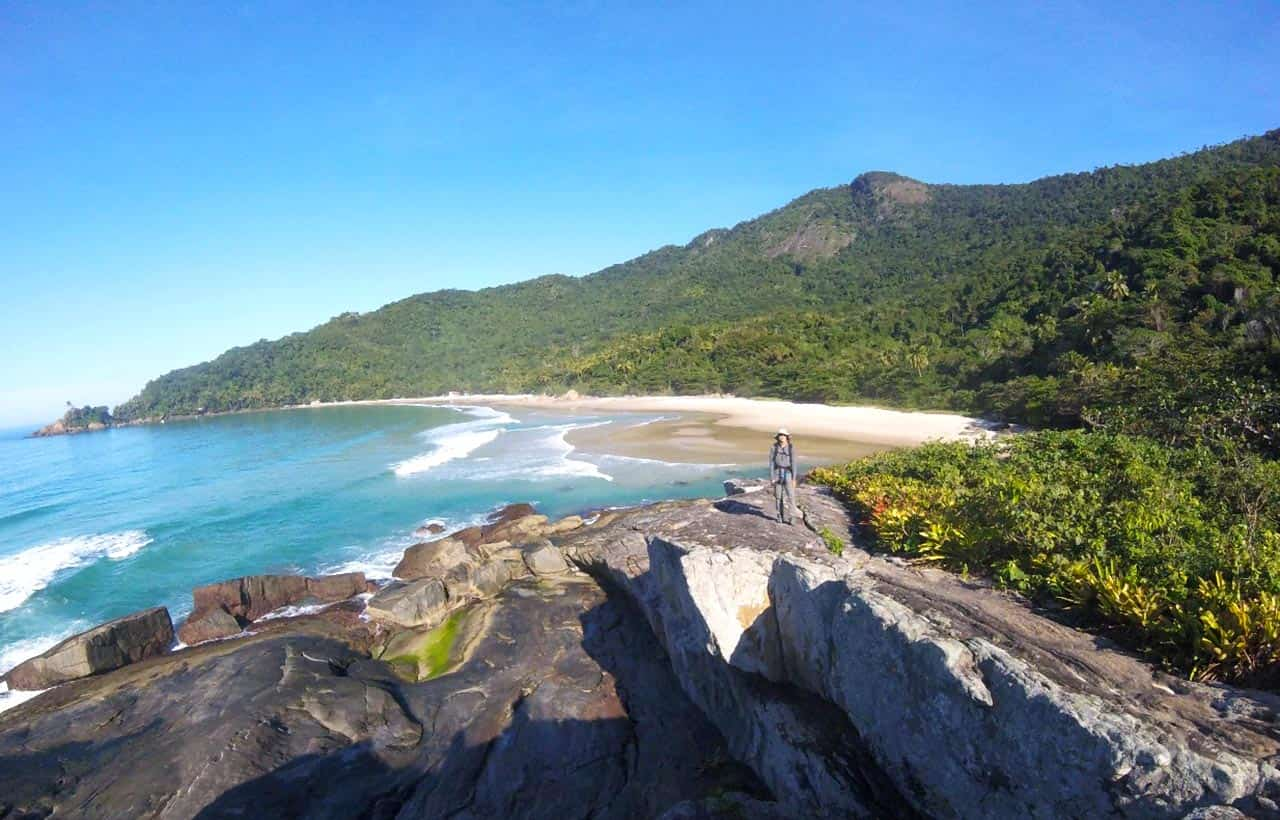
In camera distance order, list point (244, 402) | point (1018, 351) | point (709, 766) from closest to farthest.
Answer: point (709, 766) → point (1018, 351) → point (244, 402)

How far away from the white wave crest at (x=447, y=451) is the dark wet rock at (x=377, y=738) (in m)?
24.9

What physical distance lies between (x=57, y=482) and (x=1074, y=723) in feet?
214

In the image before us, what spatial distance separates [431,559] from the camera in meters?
18.8

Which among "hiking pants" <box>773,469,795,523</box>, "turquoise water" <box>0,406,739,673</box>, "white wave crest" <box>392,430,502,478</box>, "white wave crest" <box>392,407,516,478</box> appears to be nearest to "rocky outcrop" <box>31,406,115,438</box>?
"turquoise water" <box>0,406,739,673</box>

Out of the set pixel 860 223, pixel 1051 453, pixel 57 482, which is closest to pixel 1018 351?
pixel 1051 453

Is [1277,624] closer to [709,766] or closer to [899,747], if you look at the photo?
[899,747]

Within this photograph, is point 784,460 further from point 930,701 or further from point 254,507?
point 254,507

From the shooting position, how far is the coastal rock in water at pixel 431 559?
18094 millimetres

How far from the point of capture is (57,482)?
46.9 m

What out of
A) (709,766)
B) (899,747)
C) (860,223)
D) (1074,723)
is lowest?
(709,766)

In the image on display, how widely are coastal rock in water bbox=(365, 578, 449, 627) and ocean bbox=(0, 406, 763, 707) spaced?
527 cm

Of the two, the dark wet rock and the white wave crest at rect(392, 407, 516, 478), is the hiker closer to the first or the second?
the dark wet rock

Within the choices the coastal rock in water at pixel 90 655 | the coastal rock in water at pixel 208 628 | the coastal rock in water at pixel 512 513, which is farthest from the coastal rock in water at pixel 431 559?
the coastal rock in water at pixel 90 655

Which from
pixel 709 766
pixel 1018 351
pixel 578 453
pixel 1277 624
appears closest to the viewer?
pixel 1277 624
